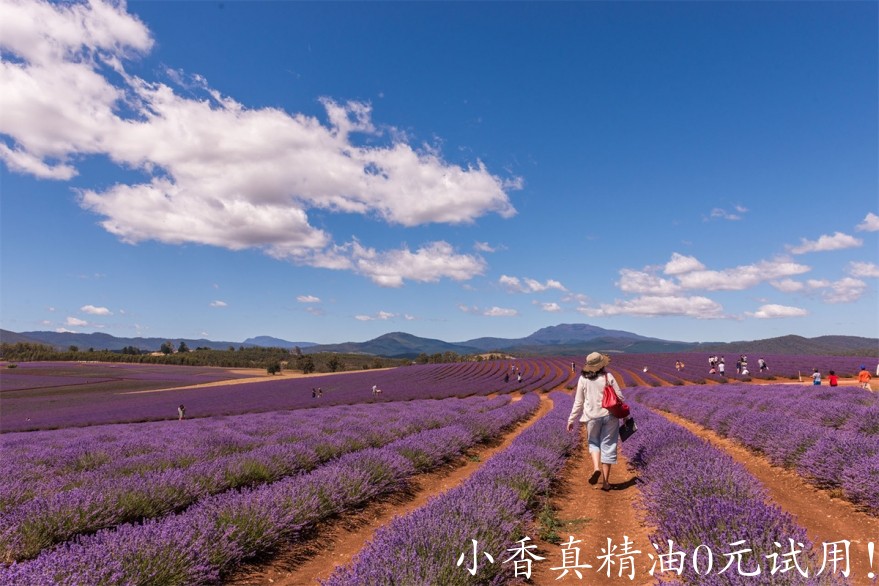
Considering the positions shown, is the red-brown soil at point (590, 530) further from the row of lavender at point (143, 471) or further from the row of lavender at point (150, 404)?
the row of lavender at point (150, 404)

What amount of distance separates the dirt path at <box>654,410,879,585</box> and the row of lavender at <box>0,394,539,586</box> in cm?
421

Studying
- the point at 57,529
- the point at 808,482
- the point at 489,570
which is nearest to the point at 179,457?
the point at 57,529

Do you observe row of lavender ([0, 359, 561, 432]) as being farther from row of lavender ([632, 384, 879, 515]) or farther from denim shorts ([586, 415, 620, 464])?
denim shorts ([586, 415, 620, 464])

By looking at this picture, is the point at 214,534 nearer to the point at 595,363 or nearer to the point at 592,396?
the point at 592,396

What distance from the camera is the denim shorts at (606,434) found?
19.6 feet

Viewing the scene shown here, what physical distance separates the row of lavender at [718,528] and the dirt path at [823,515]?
1.12 feet

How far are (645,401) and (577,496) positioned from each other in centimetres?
1358

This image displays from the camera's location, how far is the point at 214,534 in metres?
3.59

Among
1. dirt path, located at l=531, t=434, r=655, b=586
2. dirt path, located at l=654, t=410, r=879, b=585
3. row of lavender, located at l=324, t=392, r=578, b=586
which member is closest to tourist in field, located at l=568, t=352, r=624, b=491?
dirt path, located at l=531, t=434, r=655, b=586

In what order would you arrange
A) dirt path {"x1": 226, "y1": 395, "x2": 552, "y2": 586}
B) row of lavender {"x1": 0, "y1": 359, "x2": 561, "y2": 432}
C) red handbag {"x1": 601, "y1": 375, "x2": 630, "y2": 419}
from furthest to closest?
row of lavender {"x1": 0, "y1": 359, "x2": 561, "y2": 432} < red handbag {"x1": 601, "y1": 375, "x2": 630, "y2": 419} < dirt path {"x1": 226, "y1": 395, "x2": 552, "y2": 586}

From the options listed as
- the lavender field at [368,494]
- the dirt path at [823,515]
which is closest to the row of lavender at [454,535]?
the lavender field at [368,494]

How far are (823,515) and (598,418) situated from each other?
2384 millimetres

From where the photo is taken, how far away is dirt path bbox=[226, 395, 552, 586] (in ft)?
12.2

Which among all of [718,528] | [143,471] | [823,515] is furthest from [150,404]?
[823,515]
